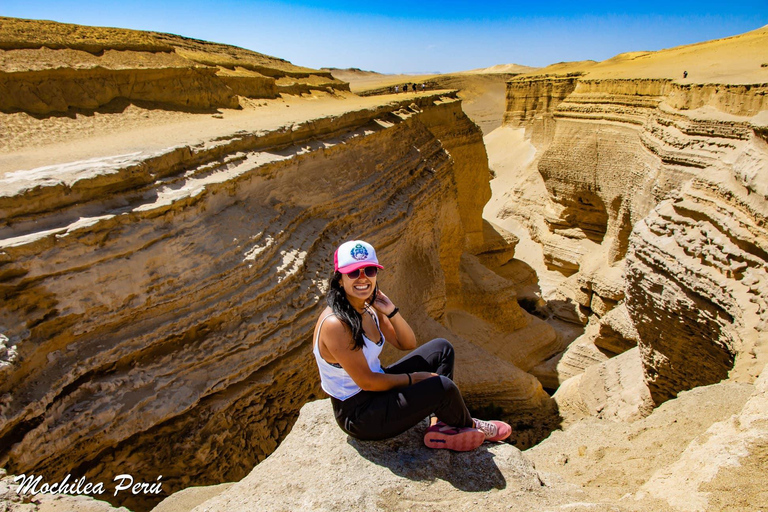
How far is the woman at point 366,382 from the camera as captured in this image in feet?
8.13

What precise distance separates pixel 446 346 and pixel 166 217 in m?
2.49

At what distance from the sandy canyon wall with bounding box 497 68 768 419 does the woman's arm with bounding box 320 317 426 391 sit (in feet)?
8.76

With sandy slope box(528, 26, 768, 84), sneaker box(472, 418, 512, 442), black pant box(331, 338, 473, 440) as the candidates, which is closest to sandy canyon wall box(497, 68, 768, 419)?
sandy slope box(528, 26, 768, 84)

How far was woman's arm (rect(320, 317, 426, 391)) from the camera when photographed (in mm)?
2443

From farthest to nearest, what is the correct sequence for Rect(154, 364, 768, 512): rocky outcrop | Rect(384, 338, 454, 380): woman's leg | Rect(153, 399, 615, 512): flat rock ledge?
Rect(384, 338, 454, 380): woman's leg
Rect(153, 399, 615, 512): flat rock ledge
Rect(154, 364, 768, 512): rocky outcrop

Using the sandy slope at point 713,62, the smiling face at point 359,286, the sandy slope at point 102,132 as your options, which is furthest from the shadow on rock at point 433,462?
the sandy slope at point 713,62

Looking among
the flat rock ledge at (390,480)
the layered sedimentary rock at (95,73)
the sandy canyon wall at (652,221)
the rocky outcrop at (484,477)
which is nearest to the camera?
the rocky outcrop at (484,477)

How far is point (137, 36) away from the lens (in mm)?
8641

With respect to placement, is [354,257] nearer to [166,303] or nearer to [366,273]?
[366,273]

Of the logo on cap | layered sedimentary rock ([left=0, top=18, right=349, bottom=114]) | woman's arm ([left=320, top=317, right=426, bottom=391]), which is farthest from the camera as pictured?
layered sedimentary rock ([left=0, top=18, right=349, bottom=114])

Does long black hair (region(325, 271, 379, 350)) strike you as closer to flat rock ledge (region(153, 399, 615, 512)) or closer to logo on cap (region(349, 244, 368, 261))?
logo on cap (region(349, 244, 368, 261))

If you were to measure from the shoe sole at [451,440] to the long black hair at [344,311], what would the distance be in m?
0.63

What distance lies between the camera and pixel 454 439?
263 centimetres

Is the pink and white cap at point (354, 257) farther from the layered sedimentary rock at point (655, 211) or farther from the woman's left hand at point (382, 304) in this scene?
the layered sedimentary rock at point (655, 211)
